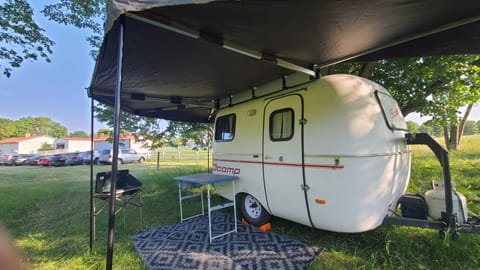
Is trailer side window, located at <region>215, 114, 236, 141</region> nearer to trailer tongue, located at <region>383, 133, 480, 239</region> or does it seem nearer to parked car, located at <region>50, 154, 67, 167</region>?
trailer tongue, located at <region>383, 133, 480, 239</region>

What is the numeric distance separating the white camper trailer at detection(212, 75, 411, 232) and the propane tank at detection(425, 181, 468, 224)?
0.36 metres

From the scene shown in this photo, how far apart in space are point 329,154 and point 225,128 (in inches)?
104

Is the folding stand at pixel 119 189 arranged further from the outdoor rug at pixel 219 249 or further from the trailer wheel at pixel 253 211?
the trailer wheel at pixel 253 211

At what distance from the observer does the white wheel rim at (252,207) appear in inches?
165

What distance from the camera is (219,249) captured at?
3387mm

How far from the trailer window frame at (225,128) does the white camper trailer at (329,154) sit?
82 cm

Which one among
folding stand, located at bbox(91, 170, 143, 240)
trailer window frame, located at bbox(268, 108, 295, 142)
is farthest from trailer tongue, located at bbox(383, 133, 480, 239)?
folding stand, located at bbox(91, 170, 143, 240)

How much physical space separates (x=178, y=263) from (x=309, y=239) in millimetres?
1977

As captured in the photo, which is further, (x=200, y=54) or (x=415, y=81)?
(x=415, y=81)

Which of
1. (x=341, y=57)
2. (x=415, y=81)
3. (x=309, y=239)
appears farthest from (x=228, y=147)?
(x=415, y=81)

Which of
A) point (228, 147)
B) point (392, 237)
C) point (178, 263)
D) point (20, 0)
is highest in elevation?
point (20, 0)

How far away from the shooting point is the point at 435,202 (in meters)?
2.84

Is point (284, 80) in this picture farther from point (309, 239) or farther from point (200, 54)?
point (309, 239)

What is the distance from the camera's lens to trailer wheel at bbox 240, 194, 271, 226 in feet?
13.3
